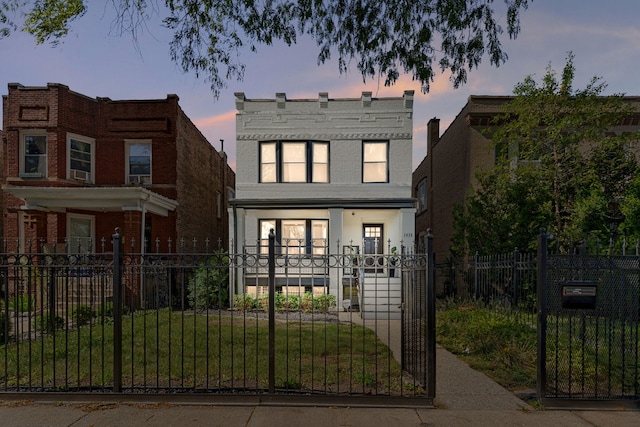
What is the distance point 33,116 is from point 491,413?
19214 millimetres

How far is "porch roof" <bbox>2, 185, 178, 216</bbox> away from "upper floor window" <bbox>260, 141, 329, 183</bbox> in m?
4.56

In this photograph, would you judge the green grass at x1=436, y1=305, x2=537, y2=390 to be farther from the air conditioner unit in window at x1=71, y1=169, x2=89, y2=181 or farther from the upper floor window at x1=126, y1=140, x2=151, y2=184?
the air conditioner unit in window at x1=71, y1=169, x2=89, y2=181

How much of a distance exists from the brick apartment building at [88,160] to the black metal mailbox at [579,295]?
1385 centimetres

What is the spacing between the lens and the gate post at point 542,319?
18.1ft

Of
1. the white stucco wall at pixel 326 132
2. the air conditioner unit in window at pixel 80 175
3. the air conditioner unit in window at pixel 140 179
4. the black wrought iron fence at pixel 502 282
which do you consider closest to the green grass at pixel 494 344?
the black wrought iron fence at pixel 502 282

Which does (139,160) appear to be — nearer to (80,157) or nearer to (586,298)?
(80,157)

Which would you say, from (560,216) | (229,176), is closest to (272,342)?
(560,216)

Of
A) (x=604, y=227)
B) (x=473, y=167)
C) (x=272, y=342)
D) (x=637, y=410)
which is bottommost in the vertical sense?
(x=637, y=410)

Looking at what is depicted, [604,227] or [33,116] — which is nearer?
[604,227]

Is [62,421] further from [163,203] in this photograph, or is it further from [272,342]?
[163,203]

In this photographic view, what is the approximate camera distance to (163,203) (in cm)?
1667

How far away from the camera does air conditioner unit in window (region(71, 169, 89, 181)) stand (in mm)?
17297

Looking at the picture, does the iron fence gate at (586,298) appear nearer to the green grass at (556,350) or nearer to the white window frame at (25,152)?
the green grass at (556,350)

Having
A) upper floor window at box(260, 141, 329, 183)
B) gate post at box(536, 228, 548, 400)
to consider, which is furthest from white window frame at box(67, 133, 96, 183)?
gate post at box(536, 228, 548, 400)
